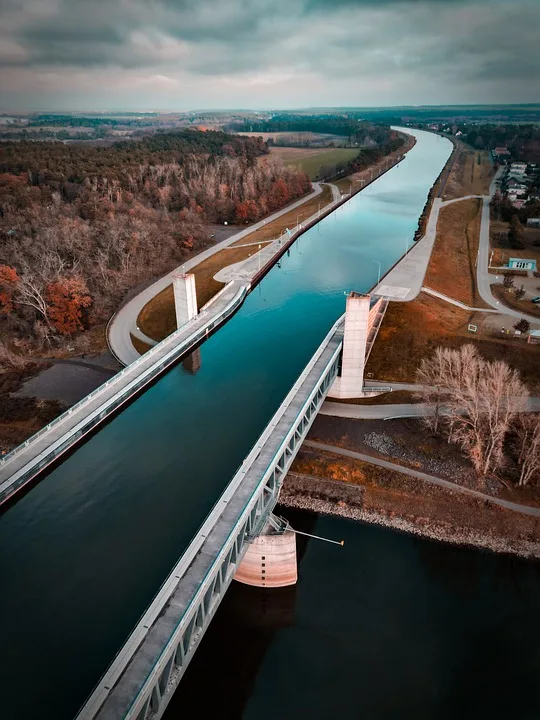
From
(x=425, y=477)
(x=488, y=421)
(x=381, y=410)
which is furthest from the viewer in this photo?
(x=381, y=410)

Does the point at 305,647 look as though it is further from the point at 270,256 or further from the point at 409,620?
the point at 270,256

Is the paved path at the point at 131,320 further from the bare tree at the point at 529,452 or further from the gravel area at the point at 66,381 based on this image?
the bare tree at the point at 529,452

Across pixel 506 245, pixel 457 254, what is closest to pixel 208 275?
pixel 457 254

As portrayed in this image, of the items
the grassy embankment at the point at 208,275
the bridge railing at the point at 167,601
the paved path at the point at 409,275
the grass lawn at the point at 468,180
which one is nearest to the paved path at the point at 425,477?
the bridge railing at the point at 167,601

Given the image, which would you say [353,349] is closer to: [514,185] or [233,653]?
[233,653]

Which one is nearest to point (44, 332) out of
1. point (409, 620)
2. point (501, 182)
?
point (409, 620)

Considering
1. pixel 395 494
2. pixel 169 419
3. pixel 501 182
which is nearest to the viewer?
pixel 395 494
